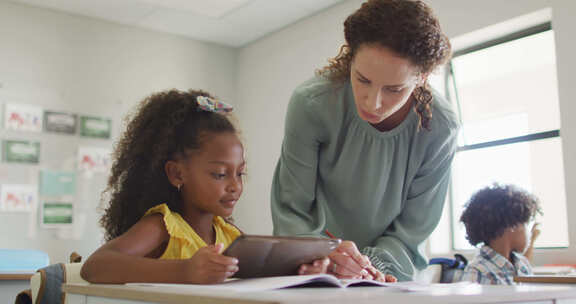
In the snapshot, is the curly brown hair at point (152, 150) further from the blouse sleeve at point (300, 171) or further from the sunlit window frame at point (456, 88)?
the sunlit window frame at point (456, 88)

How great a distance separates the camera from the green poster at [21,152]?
14.7ft

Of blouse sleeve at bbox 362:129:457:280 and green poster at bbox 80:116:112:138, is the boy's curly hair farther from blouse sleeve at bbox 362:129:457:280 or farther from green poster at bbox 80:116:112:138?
green poster at bbox 80:116:112:138

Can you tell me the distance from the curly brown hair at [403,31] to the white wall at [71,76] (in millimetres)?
3898

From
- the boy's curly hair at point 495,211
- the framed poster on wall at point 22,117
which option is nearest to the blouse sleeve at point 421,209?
the boy's curly hair at point 495,211

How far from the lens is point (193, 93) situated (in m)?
1.51

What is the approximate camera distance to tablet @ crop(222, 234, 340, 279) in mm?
844

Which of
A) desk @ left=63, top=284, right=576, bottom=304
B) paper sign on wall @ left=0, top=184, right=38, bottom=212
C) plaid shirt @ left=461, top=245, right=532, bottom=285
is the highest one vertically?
paper sign on wall @ left=0, top=184, right=38, bottom=212

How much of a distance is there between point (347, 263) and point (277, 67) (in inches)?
171

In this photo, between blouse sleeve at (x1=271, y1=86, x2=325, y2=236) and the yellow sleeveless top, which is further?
blouse sleeve at (x1=271, y1=86, x2=325, y2=236)

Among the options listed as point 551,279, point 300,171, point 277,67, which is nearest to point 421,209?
point 300,171

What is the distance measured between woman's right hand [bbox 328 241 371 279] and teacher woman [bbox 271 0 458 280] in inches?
10.2

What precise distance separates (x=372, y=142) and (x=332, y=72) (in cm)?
20

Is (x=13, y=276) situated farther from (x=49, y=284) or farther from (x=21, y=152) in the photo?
(x=21, y=152)

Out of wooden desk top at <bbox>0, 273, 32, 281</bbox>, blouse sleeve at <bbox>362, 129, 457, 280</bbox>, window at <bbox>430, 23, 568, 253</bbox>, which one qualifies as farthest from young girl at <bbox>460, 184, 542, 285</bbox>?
wooden desk top at <bbox>0, 273, 32, 281</bbox>
